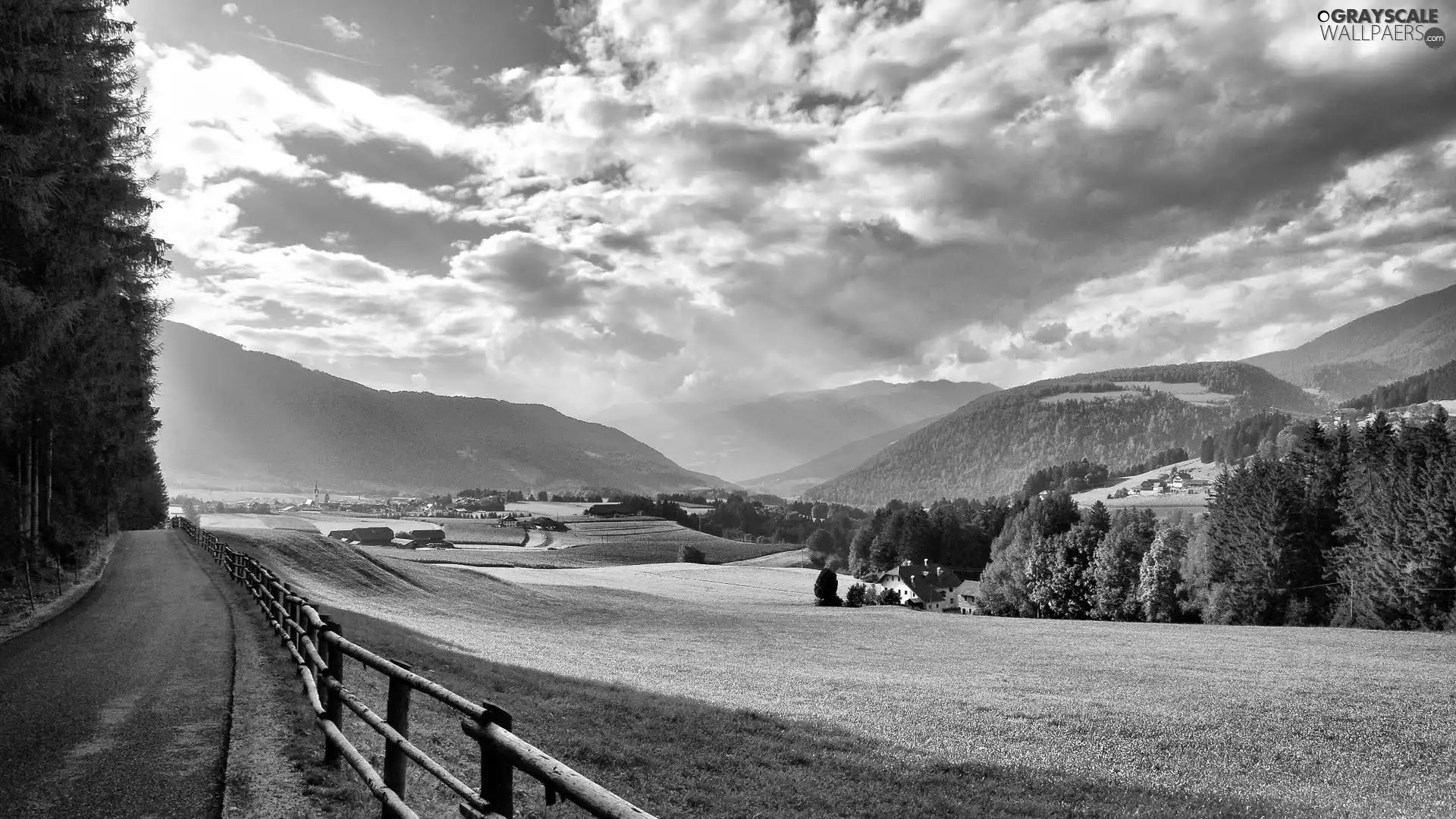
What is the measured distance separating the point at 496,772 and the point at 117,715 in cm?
1104

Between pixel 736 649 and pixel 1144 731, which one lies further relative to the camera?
pixel 736 649

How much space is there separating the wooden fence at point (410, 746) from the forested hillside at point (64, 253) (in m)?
9.62

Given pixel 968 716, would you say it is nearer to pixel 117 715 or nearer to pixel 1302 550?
pixel 117 715

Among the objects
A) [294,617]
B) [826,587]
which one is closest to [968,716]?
[294,617]

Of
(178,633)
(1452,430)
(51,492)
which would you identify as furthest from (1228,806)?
(1452,430)

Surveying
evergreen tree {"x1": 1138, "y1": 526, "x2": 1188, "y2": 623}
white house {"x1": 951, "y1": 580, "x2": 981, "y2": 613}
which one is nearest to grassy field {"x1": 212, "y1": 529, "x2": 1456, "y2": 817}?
evergreen tree {"x1": 1138, "y1": 526, "x2": 1188, "y2": 623}

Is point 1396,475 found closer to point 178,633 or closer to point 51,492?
→ point 178,633

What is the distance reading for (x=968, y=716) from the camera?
18.8 meters

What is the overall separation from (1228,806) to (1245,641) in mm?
33985

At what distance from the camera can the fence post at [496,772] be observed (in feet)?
17.2

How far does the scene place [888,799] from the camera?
12.0 metres

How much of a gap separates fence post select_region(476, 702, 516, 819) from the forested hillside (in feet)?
54.1

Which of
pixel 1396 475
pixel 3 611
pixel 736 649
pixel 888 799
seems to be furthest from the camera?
pixel 1396 475

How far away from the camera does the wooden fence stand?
3.99 metres
